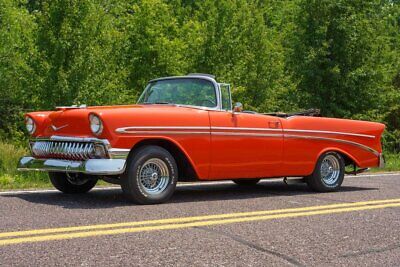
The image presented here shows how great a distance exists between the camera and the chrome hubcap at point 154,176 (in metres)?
6.85

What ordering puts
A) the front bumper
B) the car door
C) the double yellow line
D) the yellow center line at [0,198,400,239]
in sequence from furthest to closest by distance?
the car door
the front bumper
the yellow center line at [0,198,400,239]
the double yellow line

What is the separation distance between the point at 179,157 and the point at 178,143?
283 millimetres

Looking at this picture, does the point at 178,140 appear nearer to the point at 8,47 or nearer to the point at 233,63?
the point at 233,63

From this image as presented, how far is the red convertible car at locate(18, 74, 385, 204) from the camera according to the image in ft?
21.9

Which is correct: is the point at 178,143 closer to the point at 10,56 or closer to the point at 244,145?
the point at 244,145

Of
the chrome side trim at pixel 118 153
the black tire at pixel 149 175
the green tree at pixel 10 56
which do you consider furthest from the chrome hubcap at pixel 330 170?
the green tree at pixel 10 56

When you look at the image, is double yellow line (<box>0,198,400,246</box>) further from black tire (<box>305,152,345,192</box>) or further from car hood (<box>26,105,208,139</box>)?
car hood (<box>26,105,208,139</box>)

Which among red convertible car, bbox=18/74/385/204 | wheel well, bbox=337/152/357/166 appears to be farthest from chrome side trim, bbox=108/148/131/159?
wheel well, bbox=337/152/357/166

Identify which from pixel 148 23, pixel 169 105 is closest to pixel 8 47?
pixel 148 23

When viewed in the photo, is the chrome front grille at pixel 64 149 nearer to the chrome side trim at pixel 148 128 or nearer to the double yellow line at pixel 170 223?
the chrome side trim at pixel 148 128

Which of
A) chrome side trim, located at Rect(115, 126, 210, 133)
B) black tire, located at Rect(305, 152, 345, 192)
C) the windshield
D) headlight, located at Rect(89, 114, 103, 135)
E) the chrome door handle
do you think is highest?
the windshield

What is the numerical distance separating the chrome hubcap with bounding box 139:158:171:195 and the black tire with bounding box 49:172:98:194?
1.08m

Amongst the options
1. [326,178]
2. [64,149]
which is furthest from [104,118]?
[326,178]

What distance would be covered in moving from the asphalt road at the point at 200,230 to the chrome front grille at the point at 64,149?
0.56 metres
